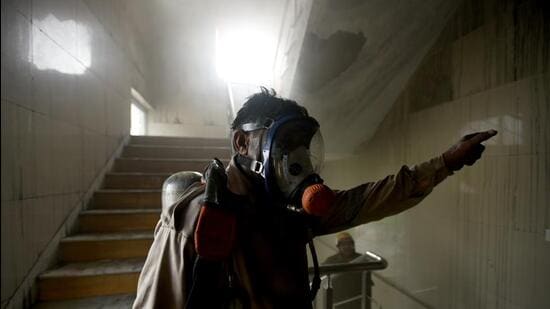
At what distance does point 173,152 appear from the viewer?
4023 millimetres


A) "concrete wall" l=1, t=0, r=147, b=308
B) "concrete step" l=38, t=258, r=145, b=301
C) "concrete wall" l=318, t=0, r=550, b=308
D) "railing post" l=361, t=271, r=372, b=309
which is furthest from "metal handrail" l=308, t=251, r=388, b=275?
"concrete wall" l=1, t=0, r=147, b=308

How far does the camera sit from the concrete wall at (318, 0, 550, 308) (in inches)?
61.9

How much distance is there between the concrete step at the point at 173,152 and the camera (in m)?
4.02

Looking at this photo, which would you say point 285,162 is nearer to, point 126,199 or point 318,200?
point 318,200

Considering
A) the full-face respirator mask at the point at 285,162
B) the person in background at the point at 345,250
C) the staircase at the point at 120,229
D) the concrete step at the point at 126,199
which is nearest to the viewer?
the full-face respirator mask at the point at 285,162

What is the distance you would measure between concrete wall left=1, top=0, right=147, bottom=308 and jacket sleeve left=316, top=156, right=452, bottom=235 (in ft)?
6.26

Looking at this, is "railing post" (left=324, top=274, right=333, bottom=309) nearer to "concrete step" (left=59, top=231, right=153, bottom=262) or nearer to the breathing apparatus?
the breathing apparatus

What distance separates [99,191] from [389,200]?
317 centimetres

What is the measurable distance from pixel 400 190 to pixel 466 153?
24 centimetres

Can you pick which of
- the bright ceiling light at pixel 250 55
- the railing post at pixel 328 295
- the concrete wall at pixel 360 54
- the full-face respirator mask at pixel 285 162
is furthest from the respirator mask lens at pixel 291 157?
the bright ceiling light at pixel 250 55

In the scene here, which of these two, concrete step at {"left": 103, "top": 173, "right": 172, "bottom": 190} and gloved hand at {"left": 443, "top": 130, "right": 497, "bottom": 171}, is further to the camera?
concrete step at {"left": 103, "top": 173, "right": 172, "bottom": 190}

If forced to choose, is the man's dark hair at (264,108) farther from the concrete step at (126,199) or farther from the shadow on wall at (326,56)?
the concrete step at (126,199)

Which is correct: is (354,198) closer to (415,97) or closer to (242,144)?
(242,144)

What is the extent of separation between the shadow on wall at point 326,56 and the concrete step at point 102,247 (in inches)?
79.9
